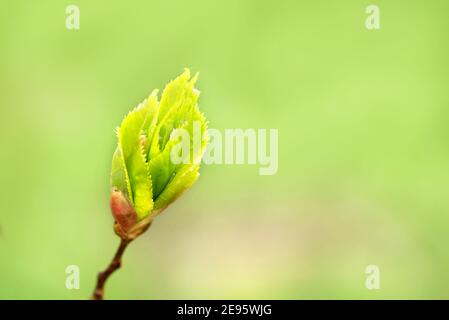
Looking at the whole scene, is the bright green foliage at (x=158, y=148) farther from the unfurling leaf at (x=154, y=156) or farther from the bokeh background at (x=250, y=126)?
the bokeh background at (x=250, y=126)

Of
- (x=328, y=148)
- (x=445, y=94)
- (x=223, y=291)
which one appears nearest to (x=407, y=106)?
(x=445, y=94)

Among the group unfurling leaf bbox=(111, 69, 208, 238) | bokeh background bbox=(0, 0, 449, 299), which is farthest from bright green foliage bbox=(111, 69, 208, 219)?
bokeh background bbox=(0, 0, 449, 299)

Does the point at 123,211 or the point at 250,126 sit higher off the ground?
the point at 250,126

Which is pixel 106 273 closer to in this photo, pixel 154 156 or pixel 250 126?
pixel 154 156

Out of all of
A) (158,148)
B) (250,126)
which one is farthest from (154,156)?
(250,126)

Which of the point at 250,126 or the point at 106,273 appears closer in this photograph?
the point at 106,273

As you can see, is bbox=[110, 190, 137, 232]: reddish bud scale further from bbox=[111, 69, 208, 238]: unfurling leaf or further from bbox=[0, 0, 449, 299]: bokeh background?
bbox=[0, 0, 449, 299]: bokeh background
